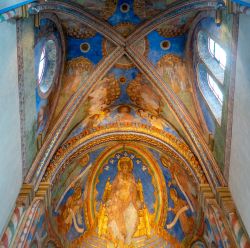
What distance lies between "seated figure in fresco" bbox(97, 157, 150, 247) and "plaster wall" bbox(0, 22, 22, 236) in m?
4.71

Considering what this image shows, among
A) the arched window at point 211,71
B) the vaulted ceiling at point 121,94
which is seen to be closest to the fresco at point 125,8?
the vaulted ceiling at point 121,94

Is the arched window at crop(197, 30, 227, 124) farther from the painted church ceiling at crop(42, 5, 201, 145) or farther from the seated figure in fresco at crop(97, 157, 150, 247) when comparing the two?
the seated figure in fresco at crop(97, 157, 150, 247)

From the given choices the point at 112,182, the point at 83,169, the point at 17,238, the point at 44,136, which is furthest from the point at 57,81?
the point at 17,238

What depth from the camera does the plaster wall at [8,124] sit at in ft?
29.6

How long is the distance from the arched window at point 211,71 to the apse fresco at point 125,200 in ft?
8.07

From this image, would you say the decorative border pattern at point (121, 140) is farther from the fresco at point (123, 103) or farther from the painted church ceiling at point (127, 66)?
the painted church ceiling at point (127, 66)

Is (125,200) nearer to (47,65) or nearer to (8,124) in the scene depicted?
(47,65)

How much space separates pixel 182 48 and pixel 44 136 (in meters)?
5.76

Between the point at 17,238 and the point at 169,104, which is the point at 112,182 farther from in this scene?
the point at 17,238

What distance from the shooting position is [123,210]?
14641 millimetres

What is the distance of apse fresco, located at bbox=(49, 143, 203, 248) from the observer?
1344 centimetres

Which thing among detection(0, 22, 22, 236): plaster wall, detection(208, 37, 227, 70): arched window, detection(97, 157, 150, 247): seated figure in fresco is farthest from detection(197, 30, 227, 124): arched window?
detection(0, 22, 22, 236): plaster wall

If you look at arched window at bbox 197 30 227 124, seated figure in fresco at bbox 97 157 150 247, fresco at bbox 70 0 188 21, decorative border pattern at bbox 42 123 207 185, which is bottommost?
seated figure in fresco at bbox 97 157 150 247

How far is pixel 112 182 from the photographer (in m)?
15.2
